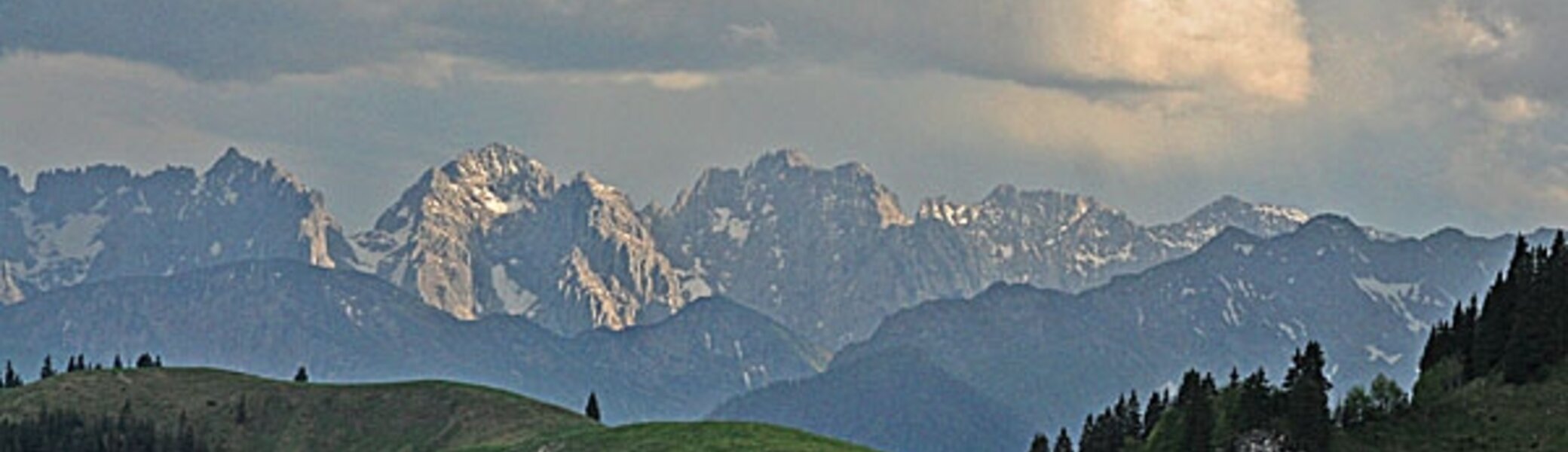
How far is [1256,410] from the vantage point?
Answer: 635 ft

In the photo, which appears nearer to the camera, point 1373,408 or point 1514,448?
point 1514,448

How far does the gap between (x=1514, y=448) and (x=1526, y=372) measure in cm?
1798

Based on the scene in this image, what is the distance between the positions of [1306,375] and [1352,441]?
6774 millimetres

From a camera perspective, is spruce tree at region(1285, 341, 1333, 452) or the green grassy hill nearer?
the green grassy hill

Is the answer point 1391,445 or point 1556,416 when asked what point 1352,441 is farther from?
point 1556,416

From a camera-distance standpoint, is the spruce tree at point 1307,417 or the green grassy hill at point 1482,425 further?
the spruce tree at point 1307,417

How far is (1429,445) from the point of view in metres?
187

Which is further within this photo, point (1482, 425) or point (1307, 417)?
point (1482, 425)

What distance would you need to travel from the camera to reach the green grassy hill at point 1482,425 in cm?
18488

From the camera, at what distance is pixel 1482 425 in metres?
190

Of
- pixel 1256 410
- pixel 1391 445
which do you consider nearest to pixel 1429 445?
pixel 1391 445

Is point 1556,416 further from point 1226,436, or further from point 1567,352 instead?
point 1226,436

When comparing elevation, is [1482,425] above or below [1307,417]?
above

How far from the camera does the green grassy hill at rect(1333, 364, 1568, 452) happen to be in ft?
607
